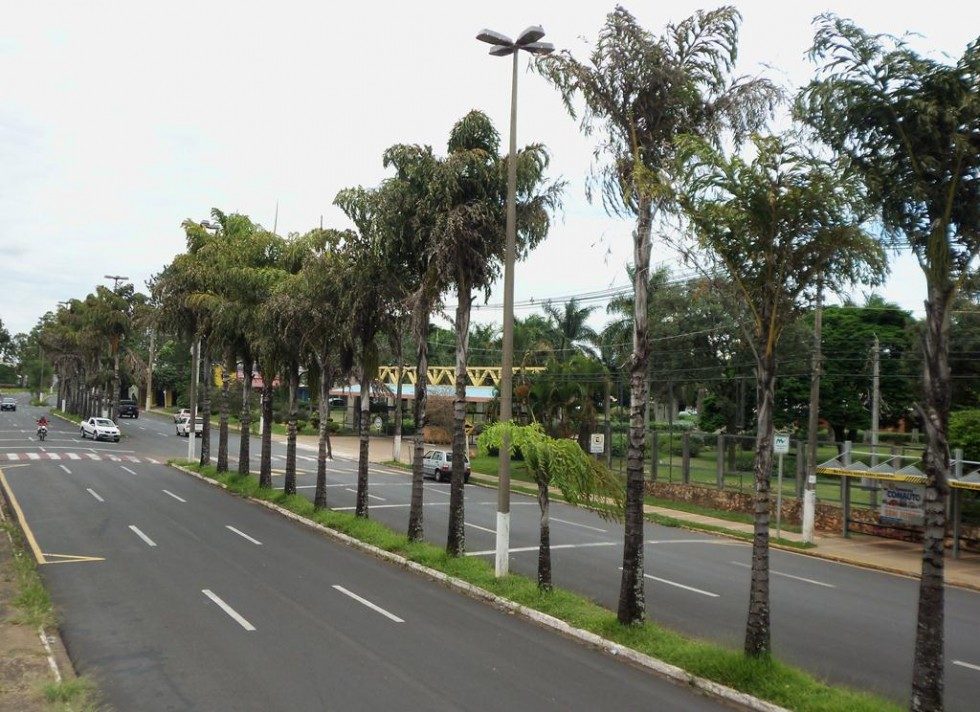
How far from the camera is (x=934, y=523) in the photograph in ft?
27.6

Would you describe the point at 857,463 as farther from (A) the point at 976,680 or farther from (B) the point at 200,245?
(B) the point at 200,245

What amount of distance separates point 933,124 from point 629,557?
7098 millimetres

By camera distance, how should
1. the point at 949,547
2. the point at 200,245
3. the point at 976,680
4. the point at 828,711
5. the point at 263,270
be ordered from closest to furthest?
A: the point at 828,711, the point at 976,680, the point at 949,547, the point at 263,270, the point at 200,245

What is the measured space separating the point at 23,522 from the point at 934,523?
21297 millimetres

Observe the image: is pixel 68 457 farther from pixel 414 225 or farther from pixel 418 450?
pixel 414 225

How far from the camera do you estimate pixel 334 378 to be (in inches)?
1070

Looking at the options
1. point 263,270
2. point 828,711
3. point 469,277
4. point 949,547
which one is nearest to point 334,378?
point 263,270

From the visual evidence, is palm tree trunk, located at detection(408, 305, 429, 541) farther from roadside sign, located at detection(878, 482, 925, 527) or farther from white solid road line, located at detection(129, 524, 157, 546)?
roadside sign, located at detection(878, 482, 925, 527)

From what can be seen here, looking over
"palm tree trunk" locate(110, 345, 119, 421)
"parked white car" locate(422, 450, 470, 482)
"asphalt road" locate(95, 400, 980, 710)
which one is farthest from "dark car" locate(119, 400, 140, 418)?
"asphalt road" locate(95, 400, 980, 710)

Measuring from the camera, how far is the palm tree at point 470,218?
58.0 ft

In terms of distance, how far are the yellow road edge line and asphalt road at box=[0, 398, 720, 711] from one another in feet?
0.66

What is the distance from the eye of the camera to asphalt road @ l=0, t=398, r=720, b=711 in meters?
9.71

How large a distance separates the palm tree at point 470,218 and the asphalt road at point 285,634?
10.6 ft

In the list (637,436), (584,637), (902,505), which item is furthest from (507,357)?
(902,505)
